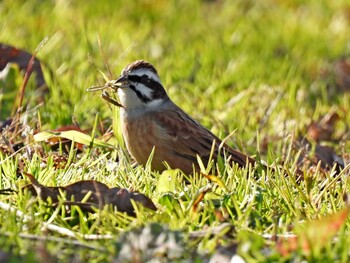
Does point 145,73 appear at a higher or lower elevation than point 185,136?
higher

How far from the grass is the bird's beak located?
0.32 feet

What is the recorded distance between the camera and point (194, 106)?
22.4ft

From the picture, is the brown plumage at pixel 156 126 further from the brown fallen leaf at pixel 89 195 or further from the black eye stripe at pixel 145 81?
the brown fallen leaf at pixel 89 195

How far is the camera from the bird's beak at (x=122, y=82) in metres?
5.64

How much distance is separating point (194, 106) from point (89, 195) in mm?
2883

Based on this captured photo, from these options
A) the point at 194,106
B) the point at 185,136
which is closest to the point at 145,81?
the point at 185,136

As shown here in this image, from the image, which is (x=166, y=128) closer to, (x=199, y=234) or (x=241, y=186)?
(x=241, y=186)

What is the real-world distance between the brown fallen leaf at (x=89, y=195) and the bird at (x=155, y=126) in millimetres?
1404

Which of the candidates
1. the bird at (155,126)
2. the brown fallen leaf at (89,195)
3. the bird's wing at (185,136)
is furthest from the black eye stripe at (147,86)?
the brown fallen leaf at (89,195)

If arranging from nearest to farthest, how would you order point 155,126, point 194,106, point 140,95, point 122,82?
point 122,82 < point 155,126 < point 140,95 < point 194,106

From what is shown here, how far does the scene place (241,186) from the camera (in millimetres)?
4375

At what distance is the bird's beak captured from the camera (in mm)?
5637

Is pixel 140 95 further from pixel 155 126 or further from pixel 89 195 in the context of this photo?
pixel 89 195

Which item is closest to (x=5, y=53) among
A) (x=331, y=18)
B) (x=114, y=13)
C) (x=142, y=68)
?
(x=142, y=68)
